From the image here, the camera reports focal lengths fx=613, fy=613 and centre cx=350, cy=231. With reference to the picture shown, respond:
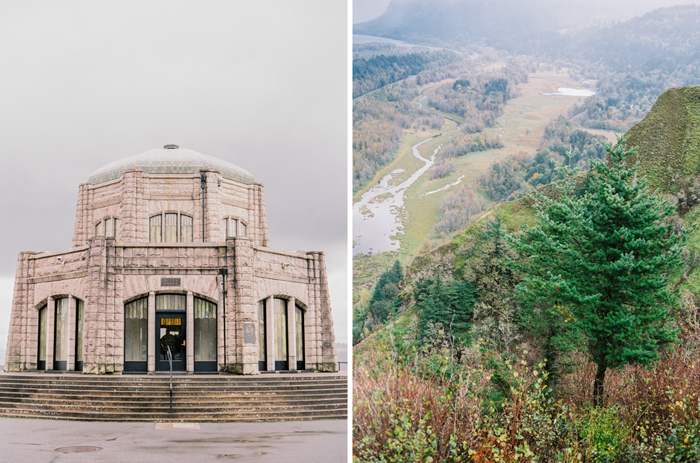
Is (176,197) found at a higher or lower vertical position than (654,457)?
higher

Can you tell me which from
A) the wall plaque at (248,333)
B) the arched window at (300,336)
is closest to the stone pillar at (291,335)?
the arched window at (300,336)

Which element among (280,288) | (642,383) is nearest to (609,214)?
(642,383)

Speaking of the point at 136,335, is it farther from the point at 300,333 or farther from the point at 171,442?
the point at 171,442

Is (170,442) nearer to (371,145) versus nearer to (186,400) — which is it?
(186,400)

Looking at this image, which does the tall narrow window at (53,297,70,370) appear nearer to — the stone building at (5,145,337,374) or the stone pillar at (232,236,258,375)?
the stone building at (5,145,337,374)

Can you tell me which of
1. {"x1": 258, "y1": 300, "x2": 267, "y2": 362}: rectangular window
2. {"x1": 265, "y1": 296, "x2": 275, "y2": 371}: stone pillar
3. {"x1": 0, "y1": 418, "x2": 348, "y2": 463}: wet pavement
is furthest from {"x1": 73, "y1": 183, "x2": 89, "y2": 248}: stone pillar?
{"x1": 0, "y1": 418, "x2": 348, "y2": 463}: wet pavement

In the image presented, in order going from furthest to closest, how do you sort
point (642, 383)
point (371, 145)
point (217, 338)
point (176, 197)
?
point (176, 197) → point (217, 338) → point (371, 145) → point (642, 383)
